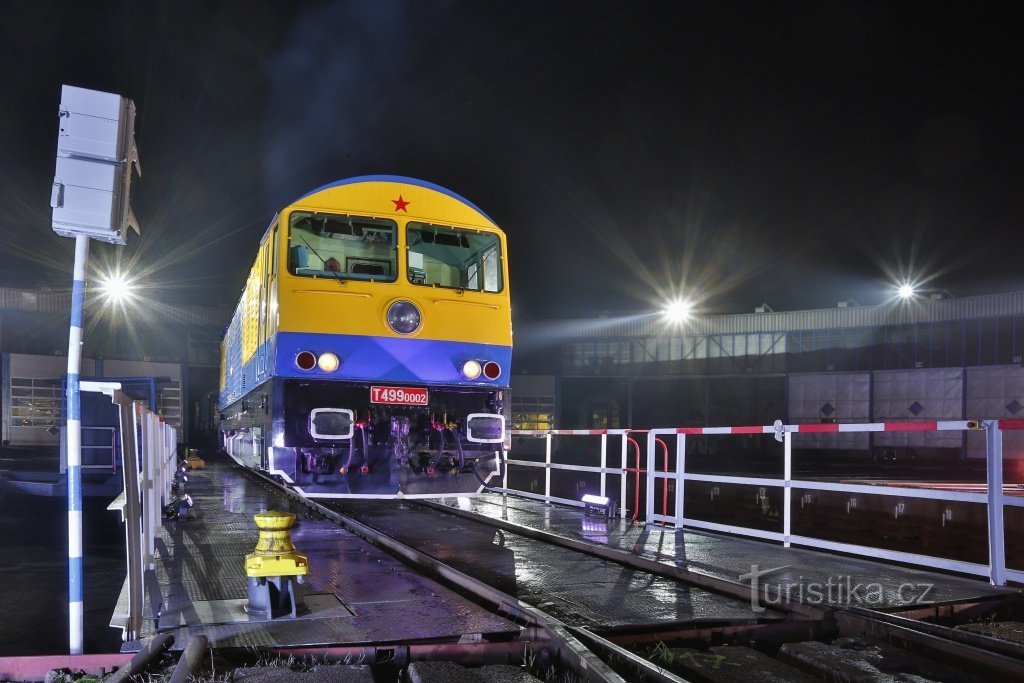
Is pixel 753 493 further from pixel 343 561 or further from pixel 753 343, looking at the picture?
pixel 753 343

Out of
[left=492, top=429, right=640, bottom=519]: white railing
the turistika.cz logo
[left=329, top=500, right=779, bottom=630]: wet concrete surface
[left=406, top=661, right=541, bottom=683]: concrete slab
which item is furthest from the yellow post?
[left=492, top=429, right=640, bottom=519]: white railing

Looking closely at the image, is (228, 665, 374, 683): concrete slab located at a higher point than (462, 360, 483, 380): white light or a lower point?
lower

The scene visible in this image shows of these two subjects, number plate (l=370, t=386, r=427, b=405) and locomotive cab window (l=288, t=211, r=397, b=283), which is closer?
number plate (l=370, t=386, r=427, b=405)

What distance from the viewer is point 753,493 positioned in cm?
1788

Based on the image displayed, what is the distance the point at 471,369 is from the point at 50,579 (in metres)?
4.39

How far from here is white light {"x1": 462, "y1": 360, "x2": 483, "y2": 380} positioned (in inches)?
327

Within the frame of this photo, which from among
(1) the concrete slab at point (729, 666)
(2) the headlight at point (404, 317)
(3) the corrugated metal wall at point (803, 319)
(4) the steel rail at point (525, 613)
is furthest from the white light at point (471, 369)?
(3) the corrugated metal wall at point (803, 319)

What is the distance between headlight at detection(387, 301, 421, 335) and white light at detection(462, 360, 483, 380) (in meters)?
0.65

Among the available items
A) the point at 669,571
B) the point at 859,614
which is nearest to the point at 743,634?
the point at 859,614

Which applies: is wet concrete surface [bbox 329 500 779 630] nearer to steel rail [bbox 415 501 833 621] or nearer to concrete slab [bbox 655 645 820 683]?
steel rail [bbox 415 501 833 621]

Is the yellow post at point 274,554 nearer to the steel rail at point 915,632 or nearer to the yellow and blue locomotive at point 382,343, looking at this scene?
the steel rail at point 915,632

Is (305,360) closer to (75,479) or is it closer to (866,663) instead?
(75,479)

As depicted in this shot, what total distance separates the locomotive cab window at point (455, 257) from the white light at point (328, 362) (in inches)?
53.1

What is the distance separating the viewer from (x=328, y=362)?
7.73 metres
